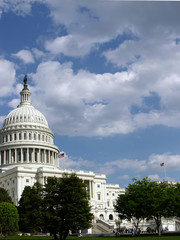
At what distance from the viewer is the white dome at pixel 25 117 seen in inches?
6220

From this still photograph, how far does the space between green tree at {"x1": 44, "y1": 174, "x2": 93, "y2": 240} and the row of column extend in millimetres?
89494

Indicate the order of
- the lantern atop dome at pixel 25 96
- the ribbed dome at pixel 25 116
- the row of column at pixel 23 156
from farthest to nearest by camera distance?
1. the lantern atop dome at pixel 25 96
2. the ribbed dome at pixel 25 116
3. the row of column at pixel 23 156

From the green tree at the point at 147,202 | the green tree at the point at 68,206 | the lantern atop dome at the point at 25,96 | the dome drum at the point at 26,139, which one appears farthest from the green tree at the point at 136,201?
the lantern atop dome at the point at 25,96

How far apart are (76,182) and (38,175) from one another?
75.3m

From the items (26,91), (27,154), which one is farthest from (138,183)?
(26,91)

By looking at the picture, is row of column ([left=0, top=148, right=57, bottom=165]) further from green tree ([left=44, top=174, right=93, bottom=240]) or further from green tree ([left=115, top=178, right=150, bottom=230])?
green tree ([left=44, top=174, right=93, bottom=240])

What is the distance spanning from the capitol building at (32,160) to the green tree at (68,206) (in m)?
69.8

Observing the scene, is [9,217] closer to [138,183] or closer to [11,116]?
[138,183]

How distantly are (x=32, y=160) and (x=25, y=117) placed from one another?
20.0 metres

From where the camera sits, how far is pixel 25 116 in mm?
159000

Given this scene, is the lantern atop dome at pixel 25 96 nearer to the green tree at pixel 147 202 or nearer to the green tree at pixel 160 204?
the green tree at pixel 147 202

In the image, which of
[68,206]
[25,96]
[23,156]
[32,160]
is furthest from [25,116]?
[68,206]

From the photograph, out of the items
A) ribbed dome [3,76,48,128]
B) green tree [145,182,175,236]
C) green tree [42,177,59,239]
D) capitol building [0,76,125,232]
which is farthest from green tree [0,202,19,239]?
ribbed dome [3,76,48,128]

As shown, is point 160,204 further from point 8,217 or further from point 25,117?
point 25,117
